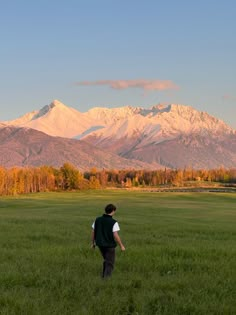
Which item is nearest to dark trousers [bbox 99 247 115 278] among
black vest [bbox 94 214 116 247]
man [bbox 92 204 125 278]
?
man [bbox 92 204 125 278]

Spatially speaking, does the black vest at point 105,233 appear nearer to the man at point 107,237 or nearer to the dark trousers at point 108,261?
the man at point 107,237

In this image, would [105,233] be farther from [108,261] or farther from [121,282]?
[121,282]

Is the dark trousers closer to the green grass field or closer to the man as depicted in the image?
the man

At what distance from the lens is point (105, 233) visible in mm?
13016

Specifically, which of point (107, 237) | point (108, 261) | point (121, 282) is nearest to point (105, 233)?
point (107, 237)

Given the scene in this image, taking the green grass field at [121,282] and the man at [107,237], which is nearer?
the green grass field at [121,282]

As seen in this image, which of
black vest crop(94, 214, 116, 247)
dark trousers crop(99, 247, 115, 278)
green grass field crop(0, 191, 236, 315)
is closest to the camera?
Answer: green grass field crop(0, 191, 236, 315)

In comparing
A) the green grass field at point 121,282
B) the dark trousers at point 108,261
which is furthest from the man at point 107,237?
the green grass field at point 121,282

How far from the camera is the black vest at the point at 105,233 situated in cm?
1300

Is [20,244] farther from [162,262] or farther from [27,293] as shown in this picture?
[27,293]

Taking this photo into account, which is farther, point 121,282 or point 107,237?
point 107,237

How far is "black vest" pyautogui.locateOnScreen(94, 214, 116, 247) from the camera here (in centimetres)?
1300

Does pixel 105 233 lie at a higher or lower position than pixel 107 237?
higher

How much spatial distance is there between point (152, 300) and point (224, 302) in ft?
5.10
